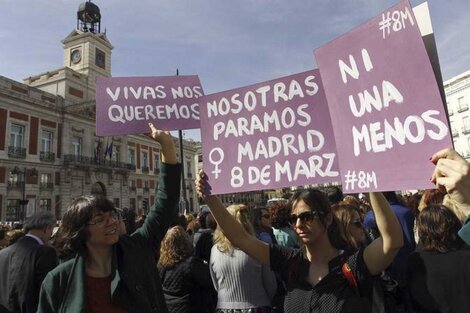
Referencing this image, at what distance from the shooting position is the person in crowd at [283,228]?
4711mm

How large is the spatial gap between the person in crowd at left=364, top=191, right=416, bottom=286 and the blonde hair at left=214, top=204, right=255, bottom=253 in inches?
44.0

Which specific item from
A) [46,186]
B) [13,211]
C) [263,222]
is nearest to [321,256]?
[263,222]

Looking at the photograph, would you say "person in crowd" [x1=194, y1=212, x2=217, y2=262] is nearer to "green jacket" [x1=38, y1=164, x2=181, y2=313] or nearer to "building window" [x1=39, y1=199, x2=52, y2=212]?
"green jacket" [x1=38, y1=164, x2=181, y2=313]

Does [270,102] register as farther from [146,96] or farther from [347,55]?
[146,96]

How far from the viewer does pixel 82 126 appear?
1266 inches

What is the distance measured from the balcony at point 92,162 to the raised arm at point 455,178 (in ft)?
103

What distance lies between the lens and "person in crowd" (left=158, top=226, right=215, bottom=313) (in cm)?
328

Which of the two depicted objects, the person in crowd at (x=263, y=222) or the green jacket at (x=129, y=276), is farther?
the person in crowd at (x=263, y=222)

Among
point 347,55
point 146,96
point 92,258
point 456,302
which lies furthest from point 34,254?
point 456,302

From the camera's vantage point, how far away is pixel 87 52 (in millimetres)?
35000

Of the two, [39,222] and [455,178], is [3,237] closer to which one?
[39,222]

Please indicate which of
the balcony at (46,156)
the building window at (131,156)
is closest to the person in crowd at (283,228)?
the balcony at (46,156)

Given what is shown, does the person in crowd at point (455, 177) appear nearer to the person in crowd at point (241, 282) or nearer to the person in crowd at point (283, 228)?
the person in crowd at point (241, 282)

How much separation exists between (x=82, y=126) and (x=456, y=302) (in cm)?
3350
